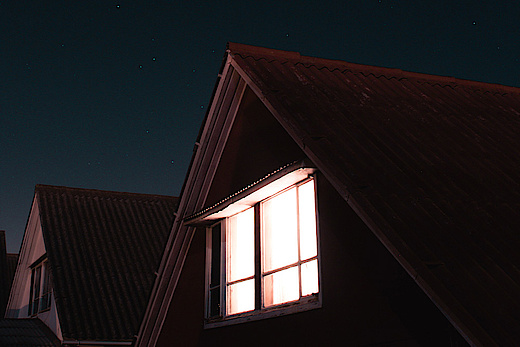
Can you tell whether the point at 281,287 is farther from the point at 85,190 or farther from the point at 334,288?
the point at 85,190

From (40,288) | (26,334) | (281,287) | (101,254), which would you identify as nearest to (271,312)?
(281,287)

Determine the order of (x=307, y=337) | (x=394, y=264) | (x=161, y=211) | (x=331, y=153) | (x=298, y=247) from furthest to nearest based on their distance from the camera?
(x=161, y=211) < (x=298, y=247) < (x=307, y=337) < (x=331, y=153) < (x=394, y=264)

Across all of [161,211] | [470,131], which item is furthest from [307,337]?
[161,211]

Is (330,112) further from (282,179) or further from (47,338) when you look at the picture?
(47,338)

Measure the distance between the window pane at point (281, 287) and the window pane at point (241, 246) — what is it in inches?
24.7

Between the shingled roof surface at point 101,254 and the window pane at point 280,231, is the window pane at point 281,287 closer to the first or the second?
the window pane at point 280,231

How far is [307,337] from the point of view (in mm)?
6852

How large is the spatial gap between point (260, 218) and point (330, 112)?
1.74 meters

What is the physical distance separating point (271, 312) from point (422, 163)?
259 cm

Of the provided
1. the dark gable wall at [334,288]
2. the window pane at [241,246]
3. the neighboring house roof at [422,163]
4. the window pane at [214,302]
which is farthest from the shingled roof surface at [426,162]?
the window pane at [214,302]

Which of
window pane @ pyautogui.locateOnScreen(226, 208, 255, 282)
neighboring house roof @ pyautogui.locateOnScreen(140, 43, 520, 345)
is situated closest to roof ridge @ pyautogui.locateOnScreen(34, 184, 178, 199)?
neighboring house roof @ pyautogui.locateOnScreen(140, 43, 520, 345)

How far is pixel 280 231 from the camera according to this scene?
7867 mm

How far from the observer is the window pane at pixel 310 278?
7012 millimetres

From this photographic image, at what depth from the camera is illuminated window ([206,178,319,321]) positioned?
724 centimetres
